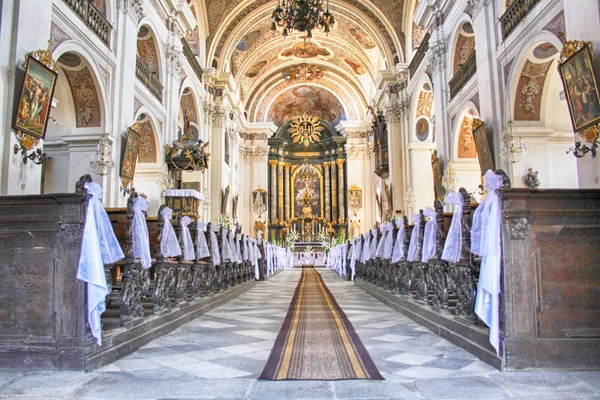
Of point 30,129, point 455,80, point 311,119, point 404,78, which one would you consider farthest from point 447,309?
point 311,119

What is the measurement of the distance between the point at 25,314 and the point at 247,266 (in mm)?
7130

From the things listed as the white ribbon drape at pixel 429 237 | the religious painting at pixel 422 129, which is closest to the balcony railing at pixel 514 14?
the white ribbon drape at pixel 429 237

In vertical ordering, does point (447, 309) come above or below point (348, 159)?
below

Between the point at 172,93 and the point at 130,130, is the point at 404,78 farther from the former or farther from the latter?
the point at 130,130

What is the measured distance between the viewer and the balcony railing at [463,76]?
10.2 metres

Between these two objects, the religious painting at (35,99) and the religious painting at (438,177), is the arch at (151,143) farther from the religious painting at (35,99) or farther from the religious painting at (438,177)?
the religious painting at (438,177)

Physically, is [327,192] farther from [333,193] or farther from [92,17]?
[92,17]

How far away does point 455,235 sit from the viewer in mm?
3979

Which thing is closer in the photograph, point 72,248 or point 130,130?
point 72,248

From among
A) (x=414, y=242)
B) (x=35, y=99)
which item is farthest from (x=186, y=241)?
(x=35, y=99)

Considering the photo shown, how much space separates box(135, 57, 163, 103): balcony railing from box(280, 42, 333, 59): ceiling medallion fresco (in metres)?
11.4

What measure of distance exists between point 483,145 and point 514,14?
7.56ft

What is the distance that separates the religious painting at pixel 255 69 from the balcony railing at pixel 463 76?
42.9ft

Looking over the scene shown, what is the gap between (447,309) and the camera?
418 centimetres
